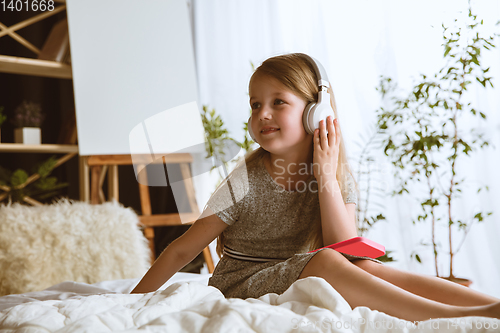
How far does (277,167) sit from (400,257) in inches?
35.9

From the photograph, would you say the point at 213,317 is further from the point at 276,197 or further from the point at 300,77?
the point at 300,77

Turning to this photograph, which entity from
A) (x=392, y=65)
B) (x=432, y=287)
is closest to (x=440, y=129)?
(x=392, y=65)

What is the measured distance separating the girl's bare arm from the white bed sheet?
0.28 m

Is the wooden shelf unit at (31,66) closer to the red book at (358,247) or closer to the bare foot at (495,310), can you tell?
the red book at (358,247)

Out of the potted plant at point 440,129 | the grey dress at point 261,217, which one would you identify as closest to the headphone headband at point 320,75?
the grey dress at point 261,217

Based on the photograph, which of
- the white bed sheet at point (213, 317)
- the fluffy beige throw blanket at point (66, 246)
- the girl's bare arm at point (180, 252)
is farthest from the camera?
the fluffy beige throw blanket at point (66, 246)

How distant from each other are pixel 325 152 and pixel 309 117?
92 mm

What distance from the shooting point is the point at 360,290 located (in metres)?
0.64

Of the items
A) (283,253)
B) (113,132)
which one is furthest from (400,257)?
(113,132)

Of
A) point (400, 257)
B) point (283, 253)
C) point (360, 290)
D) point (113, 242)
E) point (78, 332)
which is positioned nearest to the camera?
point (78, 332)

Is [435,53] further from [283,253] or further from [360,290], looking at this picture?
[360,290]

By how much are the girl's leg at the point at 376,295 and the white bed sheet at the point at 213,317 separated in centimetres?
5

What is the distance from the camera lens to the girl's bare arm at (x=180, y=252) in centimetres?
91

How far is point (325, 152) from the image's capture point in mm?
990
